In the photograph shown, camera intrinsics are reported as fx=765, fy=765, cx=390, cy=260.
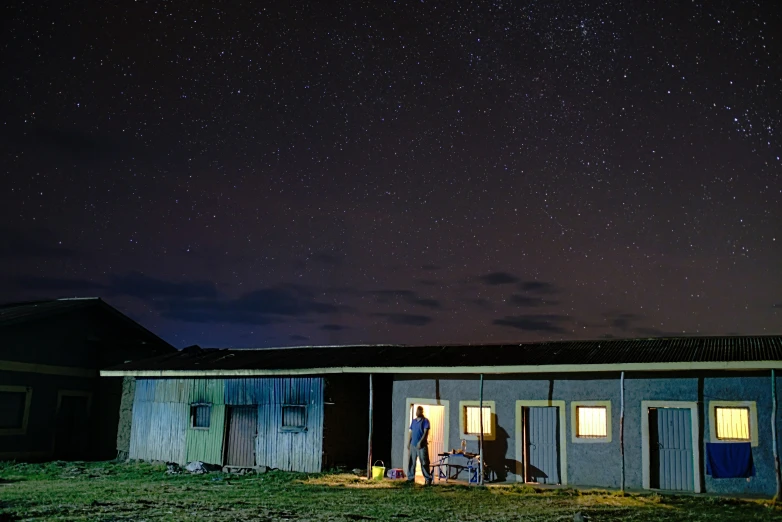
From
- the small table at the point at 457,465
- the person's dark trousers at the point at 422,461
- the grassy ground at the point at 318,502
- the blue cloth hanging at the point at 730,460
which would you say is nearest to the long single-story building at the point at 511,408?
the blue cloth hanging at the point at 730,460

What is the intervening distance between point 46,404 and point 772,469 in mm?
22801

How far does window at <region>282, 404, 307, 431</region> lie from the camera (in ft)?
73.9

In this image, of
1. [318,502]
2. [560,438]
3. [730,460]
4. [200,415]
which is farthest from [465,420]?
[200,415]

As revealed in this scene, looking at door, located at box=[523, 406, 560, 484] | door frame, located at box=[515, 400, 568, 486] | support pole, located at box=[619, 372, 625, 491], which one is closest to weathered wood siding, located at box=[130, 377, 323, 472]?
door frame, located at box=[515, 400, 568, 486]

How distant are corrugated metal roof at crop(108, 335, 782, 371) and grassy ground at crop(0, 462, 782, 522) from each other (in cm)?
305

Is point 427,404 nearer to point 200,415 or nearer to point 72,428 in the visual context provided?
point 200,415

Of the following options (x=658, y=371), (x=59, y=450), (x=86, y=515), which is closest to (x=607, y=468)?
(x=658, y=371)

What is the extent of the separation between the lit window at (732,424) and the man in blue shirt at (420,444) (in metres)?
6.92

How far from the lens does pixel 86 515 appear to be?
13.1m

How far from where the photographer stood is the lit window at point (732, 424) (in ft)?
56.3

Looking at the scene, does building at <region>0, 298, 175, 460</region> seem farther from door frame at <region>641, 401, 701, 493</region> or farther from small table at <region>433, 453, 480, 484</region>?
door frame at <region>641, 401, 701, 493</region>

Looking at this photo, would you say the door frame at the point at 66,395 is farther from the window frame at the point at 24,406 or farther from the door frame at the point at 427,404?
the door frame at the point at 427,404

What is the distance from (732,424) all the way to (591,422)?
319 centimetres

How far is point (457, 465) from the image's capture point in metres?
20.0
